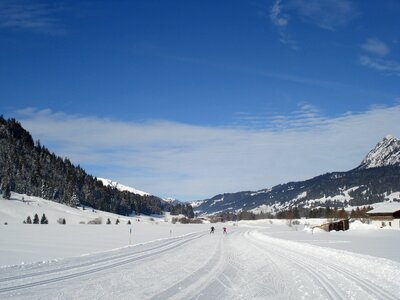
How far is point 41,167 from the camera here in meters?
174

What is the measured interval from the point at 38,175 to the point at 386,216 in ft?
386

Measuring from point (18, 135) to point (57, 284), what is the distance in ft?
636

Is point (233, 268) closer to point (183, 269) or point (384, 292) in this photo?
point (183, 269)

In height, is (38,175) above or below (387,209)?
above

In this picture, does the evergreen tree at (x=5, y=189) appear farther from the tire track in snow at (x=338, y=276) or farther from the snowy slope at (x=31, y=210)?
the tire track in snow at (x=338, y=276)

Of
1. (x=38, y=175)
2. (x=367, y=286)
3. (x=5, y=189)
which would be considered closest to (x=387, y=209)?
(x=367, y=286)

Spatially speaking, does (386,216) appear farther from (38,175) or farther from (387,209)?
(38,175)

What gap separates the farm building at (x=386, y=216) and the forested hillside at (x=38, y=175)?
9545 cm

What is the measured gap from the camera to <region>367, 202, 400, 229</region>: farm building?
292ft

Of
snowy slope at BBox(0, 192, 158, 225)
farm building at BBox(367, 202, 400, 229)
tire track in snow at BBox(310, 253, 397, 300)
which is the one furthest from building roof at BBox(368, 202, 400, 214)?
tire track in snow at BBox(310, 253, 397, 300)

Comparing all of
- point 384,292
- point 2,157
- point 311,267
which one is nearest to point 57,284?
point 384,292

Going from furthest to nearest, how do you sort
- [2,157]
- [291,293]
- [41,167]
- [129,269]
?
[41,167] < [2,157] < [129,269] < [291,293]

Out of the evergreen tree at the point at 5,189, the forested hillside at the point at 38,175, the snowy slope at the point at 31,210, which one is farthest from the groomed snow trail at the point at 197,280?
the forested hillside at the point at 38,175

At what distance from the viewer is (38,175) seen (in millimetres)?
162500
